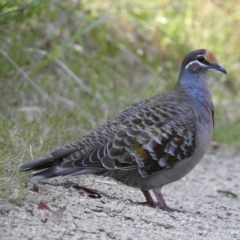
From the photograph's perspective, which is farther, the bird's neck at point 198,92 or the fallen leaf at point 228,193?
the fallen leaf at point 228,193

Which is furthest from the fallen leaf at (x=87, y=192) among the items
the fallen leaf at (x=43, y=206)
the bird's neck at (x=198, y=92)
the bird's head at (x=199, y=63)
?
the bird's head at (x=199, y=63)

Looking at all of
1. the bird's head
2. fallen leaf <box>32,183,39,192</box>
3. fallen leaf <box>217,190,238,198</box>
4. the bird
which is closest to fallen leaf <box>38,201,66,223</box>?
fallen leaf <box>32,183,39,192</box>

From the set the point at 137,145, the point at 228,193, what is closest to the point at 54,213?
the point at 137,145

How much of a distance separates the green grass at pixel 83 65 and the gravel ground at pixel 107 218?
22.3 inches

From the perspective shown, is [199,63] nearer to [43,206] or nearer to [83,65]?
[43,206]

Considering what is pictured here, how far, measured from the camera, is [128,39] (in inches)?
Answer: 364

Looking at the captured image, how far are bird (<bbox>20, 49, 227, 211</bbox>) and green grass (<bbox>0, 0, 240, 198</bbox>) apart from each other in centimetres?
37

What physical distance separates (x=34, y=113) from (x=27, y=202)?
9.32 feet

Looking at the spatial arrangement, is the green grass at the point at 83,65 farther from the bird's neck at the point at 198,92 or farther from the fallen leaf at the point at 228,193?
the fallen leaf at the point at 228,193

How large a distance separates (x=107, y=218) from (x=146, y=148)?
2.73ft

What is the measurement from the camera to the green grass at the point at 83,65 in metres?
6.21

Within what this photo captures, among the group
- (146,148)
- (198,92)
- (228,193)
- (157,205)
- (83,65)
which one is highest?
(198,92)

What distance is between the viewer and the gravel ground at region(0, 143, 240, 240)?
11.7ft

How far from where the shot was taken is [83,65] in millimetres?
7770
